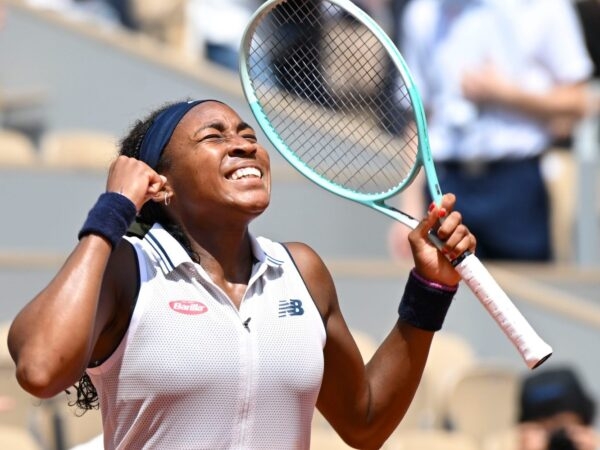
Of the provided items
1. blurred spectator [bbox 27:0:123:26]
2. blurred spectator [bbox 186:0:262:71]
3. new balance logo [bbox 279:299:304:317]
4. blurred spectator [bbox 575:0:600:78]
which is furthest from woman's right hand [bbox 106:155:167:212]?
blurred spectator [bbox 27:0:123:26]

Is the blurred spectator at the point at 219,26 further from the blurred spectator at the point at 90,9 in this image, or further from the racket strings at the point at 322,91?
the racket strings at the point at 322,91

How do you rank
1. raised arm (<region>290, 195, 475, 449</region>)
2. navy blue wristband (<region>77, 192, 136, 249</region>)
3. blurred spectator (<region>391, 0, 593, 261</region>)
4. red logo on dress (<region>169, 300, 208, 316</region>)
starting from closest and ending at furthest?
navy blue wristband (<region>77, 192, 136, 249</region>), red logo on dress (<region>169, 300, 208, 316</region>), raised arm (<region>290, 195, 475, 449</region>), blurred spectator (<region>391, 0, 593, 261</region>)

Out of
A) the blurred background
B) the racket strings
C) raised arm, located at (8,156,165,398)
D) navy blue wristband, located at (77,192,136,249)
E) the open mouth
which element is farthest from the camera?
the blurred background

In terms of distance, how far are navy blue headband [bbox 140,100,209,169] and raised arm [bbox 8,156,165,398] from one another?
0.20 m

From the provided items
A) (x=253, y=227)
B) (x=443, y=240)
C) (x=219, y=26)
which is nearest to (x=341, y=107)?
(x=443, y=240)

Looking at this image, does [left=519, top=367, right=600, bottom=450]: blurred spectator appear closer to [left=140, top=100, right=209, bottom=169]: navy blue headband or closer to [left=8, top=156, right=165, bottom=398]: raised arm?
[left=140, top=100, right=209, bottom=169]: navy blue headband

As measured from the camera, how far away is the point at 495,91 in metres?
7.09

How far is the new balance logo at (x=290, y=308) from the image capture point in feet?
9.73

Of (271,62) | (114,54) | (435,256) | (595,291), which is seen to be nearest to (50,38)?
(114,54)

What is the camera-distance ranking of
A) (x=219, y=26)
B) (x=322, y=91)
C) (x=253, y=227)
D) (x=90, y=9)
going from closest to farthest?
(x=322, y=91), (x=253, y=227), (x=219, y=26), (x=90, y=9)

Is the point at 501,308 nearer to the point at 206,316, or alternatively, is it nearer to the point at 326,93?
the point at 206,316

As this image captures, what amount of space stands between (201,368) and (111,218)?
330 mm

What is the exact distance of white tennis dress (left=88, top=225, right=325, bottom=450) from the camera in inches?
110

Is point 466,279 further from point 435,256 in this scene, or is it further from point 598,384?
point 598,384
